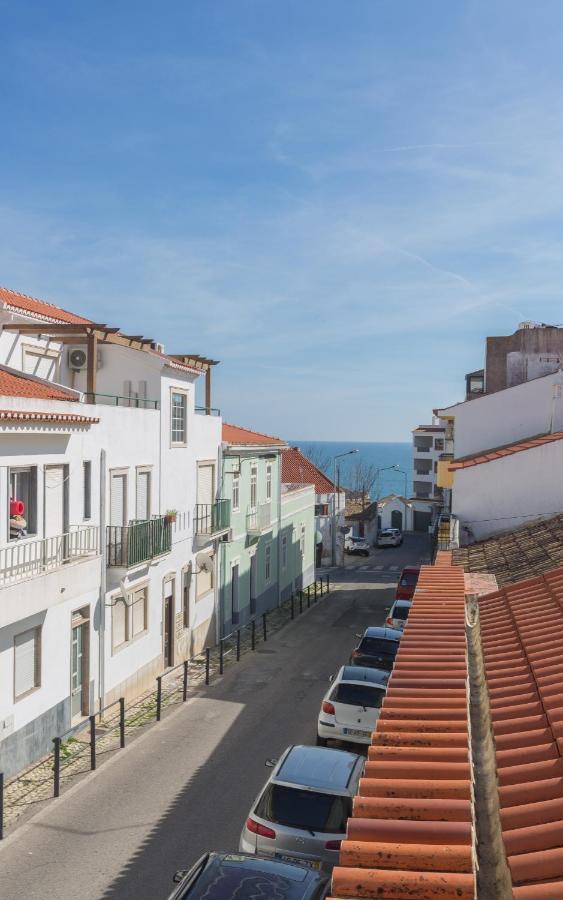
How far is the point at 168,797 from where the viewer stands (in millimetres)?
14258

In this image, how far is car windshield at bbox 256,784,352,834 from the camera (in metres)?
10.9

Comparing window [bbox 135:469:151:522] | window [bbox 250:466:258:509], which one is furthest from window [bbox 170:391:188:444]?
window [bbox 250:466:258:509]

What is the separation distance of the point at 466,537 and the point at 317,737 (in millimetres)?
7134

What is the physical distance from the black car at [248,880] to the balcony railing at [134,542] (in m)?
10.4

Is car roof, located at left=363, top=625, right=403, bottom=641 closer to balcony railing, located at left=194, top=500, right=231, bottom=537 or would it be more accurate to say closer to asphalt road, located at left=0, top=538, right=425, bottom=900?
asphalt road, located at left=0, top=538, right=425, bottom=900

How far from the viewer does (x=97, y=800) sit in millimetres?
14102

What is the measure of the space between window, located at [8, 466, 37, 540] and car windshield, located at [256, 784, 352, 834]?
719 centimetres

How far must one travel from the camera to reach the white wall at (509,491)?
2047 cm

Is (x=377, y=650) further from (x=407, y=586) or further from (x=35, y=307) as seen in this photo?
(x=35, y=307)

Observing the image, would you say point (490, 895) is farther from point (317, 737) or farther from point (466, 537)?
point (466, 537)

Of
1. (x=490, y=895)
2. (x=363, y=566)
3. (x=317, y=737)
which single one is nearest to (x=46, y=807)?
(x=317, y=737)

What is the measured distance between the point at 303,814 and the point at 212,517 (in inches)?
614

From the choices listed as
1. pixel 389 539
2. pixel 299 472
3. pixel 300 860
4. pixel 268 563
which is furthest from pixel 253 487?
pixel 389 539

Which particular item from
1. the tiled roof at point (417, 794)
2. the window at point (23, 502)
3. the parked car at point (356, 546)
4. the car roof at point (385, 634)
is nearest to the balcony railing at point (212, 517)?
the car roof at point (385, 634)
